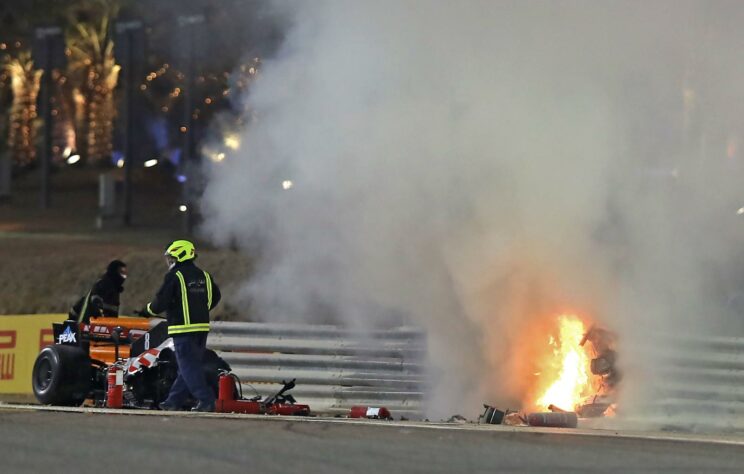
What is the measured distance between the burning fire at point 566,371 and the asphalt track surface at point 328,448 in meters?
2.83

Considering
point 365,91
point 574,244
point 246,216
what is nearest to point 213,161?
point 246,216

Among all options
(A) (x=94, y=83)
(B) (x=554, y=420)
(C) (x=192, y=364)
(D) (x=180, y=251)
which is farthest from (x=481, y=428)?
(A) (x=94, y=83)

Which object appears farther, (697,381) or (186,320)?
(697,381)

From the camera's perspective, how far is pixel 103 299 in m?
13.9

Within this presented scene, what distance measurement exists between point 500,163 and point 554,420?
2.53 meters

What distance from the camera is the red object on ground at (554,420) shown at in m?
11.1

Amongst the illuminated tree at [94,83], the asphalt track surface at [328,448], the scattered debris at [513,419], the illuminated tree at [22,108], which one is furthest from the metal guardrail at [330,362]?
the illuminated tree at [22,108]

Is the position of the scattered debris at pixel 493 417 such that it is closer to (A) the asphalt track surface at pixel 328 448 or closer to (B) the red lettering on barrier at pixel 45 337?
(A) the asphalt track surface at pixel 328 448

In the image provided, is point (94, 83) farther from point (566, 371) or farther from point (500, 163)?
point (566, 371)

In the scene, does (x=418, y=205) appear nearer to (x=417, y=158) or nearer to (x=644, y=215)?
(x=417, y=158)

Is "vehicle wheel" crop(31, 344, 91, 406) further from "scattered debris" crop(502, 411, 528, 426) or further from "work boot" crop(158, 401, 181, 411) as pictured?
"scattered debris" crop(502, 411, 528, 426)

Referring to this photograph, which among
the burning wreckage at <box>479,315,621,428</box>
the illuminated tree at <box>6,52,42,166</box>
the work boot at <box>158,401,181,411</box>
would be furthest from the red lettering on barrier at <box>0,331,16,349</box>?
the illuminated tree at <box>6,52,42,166</box>

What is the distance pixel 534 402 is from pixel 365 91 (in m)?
3.31

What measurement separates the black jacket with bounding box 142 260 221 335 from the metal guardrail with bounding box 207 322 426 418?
213 cm
